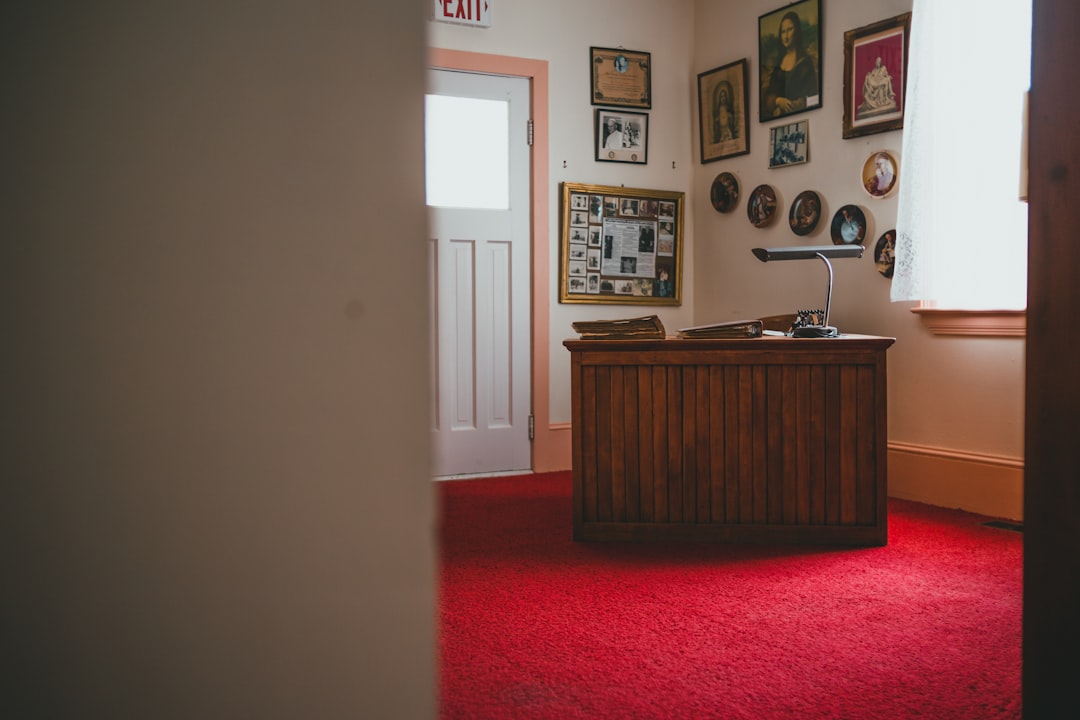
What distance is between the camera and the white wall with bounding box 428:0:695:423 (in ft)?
13.3

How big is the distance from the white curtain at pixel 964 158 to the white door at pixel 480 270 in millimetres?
1782

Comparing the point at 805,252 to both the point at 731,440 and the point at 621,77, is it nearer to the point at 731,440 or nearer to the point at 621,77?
the point at 731,440

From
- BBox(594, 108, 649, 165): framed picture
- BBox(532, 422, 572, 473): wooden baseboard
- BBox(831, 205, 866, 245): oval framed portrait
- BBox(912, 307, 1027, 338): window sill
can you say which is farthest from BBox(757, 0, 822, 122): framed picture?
BBox(532, 422, 572, 473): wooden baseboard

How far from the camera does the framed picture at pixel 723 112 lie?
4.07m

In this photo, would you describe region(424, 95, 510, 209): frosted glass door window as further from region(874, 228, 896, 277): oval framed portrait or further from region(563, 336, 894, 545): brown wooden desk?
region(874, 228, 896, 277): oval framed portrait

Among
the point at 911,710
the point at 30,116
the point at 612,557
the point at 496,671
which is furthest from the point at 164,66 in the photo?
the point at 612,557

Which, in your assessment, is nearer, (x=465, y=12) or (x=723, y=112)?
(x=465, y=12)

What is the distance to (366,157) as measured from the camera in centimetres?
56

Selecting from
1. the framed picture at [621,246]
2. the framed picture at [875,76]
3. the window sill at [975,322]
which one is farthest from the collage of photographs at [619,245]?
the window sill at [975,322]

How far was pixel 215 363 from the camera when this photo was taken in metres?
0.54

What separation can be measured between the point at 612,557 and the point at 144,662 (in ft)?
6.86

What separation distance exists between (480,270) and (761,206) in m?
1.40

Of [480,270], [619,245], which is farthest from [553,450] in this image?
[619,245]

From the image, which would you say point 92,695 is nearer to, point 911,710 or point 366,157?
point 366,157
